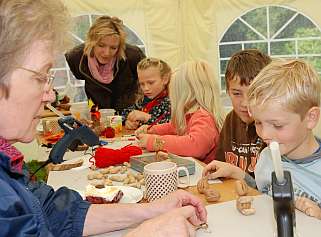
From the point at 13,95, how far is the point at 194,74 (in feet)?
4.34

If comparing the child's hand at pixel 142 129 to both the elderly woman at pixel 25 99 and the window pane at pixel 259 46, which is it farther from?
the window pane at pixel 259 46

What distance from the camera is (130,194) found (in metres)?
1.37

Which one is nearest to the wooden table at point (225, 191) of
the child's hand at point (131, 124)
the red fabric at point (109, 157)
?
the red fabric at point (109, 157)

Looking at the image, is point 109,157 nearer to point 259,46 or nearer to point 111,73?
point 111,73

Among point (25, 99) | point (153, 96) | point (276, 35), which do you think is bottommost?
point (153, 96)

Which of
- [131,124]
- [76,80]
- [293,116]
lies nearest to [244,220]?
[293,116]

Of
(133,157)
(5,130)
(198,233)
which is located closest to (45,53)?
(5,130)

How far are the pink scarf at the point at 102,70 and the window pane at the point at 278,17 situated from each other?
189 centimetres

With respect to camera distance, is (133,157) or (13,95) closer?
(13,95)

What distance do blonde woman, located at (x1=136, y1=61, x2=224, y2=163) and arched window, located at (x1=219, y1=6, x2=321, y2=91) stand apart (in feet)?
7.61

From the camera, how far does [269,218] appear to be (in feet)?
A: 3.60

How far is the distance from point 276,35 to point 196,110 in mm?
2568

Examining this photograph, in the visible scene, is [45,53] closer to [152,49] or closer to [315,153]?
[315,153]

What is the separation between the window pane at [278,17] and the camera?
4168 millimetres
